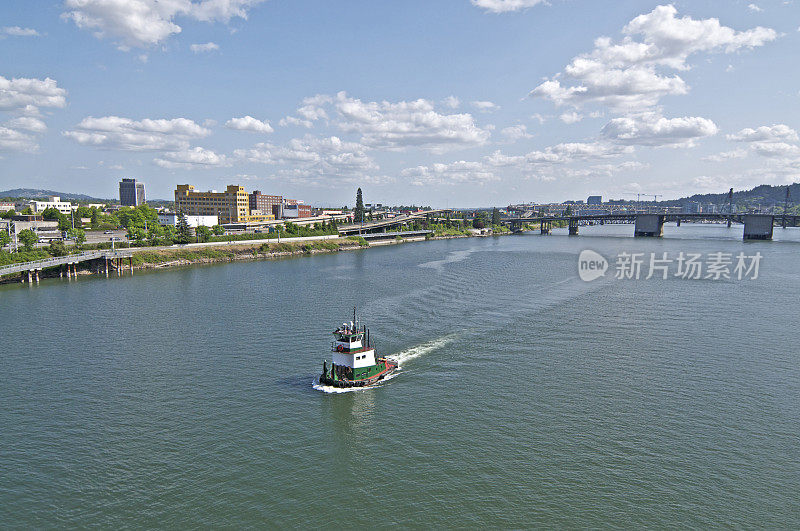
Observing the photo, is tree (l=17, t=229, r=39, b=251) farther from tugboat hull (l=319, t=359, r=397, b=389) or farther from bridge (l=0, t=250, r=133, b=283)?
tugboat hull (l=319, t=359, r=397, b=389)

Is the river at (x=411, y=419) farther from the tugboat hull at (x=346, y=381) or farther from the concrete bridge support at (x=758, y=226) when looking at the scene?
the concrete bridge support at (x=758, y=226)

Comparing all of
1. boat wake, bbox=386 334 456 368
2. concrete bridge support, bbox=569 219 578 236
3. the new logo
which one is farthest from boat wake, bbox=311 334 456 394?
concrete bridge support, bbox=569 219 578 236

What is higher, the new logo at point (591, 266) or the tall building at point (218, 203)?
the tall building at point (218, 203)

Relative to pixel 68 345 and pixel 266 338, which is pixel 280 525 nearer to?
pixel 266 338

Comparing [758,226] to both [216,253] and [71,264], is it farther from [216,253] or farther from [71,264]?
[71,264]

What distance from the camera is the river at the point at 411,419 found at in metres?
18.4

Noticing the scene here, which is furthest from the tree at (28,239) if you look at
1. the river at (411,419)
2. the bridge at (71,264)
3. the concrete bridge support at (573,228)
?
the concrete bridge support at (573,228)

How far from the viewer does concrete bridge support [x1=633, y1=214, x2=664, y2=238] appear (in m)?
163

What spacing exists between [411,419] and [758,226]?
541 feet

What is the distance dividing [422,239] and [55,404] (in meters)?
140

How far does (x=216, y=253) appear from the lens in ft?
316

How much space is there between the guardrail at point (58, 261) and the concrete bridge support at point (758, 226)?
546ft

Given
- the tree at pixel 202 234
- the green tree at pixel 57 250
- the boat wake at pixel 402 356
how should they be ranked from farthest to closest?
the tree at pixel 202 234 → the green tree at pixel 57 250 → the boat wake at pixel 402 356

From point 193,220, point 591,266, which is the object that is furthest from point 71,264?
point 591,266
